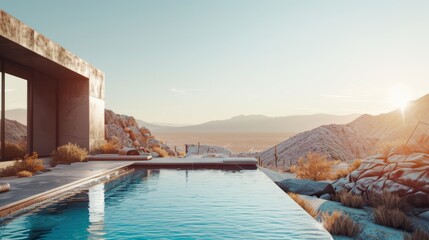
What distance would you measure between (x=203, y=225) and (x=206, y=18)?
41.0 ft

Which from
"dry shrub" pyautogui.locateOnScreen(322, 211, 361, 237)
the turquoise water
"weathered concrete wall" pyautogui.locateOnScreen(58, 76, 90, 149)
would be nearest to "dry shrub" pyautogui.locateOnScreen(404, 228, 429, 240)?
"dry shrub" pyautogui.locateOnScreen(322, 211, 361, 237)

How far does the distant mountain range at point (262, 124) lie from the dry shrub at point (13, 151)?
136268 millimetres

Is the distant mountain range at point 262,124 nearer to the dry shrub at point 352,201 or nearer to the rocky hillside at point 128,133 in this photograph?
the rocky hillside at point 128,133

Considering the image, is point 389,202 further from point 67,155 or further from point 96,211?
point 67,155

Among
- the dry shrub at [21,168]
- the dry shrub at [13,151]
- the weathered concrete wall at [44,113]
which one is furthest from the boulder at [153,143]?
the dry shrub at [21,168]

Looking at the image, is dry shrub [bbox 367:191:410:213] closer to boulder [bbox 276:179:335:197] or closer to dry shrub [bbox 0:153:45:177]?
boulder [bbox 276:179:335:197]

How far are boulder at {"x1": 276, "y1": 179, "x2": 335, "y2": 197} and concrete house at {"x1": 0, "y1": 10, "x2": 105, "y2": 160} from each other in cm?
695

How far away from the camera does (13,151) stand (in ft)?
40.1

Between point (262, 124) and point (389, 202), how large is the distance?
154381 mm

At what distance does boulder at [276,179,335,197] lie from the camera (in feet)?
31.6

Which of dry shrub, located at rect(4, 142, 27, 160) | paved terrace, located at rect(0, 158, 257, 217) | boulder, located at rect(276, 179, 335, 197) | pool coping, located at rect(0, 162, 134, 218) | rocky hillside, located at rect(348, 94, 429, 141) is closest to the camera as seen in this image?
pool coping, located at rect(0, 162, 134, 218)

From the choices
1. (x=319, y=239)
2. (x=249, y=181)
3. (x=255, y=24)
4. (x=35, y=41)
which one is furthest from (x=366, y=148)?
(x=319, y=239)

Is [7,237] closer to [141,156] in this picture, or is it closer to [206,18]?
[141,156]

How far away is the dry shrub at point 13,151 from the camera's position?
466 inches
